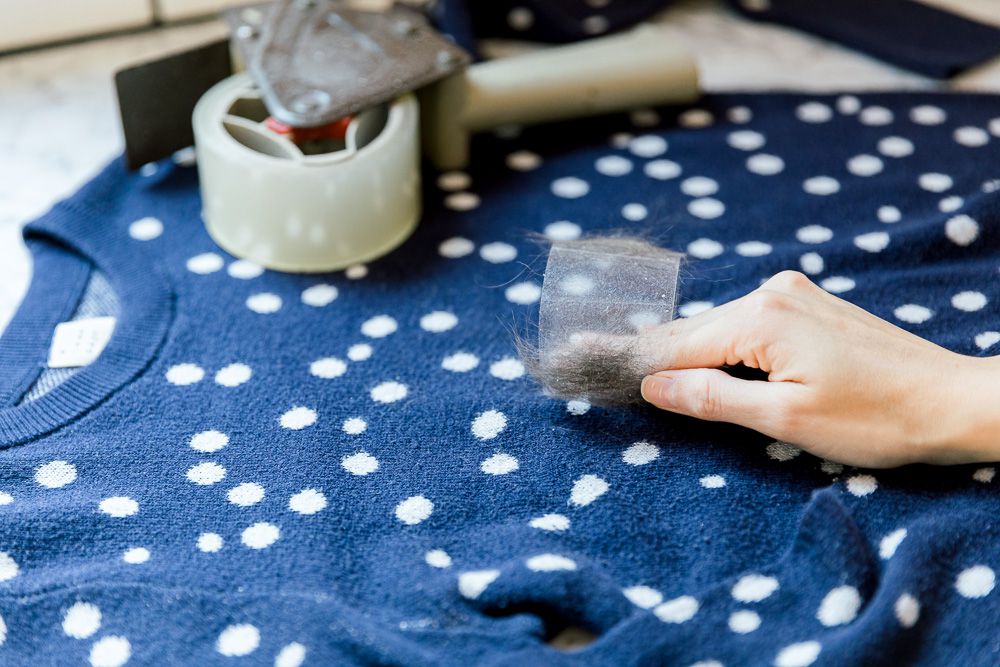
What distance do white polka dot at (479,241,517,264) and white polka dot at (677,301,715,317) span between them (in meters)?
0.18

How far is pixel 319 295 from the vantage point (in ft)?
3.44

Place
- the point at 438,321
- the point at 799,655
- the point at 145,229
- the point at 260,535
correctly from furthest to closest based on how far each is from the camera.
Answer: the point at 145,229 → the point at 438,321 → the point at 260,535 → the point at 799,655

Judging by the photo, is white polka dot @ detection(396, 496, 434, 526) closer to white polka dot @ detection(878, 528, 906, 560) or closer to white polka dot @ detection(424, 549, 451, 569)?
white polka dot @ detection(424, 549, 451, 569)

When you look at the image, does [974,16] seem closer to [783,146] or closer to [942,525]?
[783,146]

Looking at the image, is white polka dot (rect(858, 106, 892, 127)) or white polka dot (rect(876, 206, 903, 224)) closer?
white polka dot (rect(876, 206, 903, 224))

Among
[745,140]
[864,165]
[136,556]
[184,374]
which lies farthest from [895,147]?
[136,556]

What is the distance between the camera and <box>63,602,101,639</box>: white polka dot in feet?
2.45

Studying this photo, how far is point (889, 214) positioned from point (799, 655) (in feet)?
1.85

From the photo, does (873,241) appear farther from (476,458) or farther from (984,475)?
(476,458)

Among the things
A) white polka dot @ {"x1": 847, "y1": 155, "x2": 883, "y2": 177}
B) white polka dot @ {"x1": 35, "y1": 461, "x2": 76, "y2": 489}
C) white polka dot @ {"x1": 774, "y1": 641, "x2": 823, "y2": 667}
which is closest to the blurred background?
white polka dot @ {"x1": 847, "y1": 155, "x2": 883, "y2": 177}

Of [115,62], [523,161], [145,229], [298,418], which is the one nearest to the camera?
[298,418]

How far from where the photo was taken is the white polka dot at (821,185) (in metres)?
1.16

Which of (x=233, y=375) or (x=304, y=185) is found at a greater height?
(x=304, y=185)

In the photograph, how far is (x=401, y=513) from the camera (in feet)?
2.75
